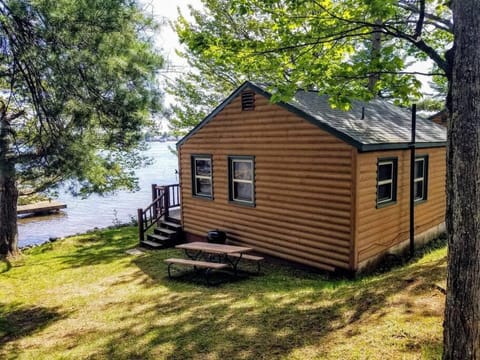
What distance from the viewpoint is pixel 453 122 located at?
3416 mm

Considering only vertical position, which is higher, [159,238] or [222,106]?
[222,106]

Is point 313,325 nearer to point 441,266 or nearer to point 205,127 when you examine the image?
point 441,266

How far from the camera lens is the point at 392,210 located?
9.45m

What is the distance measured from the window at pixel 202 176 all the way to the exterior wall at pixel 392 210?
16.4ft

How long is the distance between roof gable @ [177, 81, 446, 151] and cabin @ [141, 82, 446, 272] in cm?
4

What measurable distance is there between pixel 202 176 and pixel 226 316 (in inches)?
253

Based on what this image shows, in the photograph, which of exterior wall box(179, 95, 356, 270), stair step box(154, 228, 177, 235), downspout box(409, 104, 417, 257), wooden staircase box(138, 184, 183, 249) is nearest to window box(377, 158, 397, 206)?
downspout box(409, 104, 417, 257)

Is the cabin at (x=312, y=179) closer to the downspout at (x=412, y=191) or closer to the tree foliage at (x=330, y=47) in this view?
the downspout at (x=412, y=191)

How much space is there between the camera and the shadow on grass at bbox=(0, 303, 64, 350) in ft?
22.3

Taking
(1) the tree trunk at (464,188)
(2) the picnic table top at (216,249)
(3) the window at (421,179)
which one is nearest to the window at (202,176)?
(2) the picnic table top at (216,249)

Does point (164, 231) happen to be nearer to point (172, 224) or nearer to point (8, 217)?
point (172, 224)

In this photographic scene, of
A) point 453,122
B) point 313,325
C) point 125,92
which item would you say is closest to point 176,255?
point 125,92

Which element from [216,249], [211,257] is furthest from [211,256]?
[216,249]

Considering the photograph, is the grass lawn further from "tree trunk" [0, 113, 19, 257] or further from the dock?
the dock
